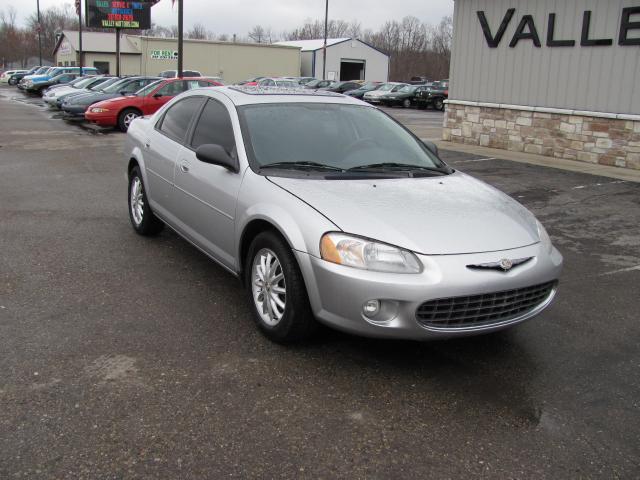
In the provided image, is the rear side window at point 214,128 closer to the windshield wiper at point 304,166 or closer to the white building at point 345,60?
the windshield wiper at point 304,166

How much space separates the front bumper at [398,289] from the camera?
3.32 m

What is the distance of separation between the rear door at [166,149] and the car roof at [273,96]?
0.27 metres

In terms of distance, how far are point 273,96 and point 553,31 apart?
10.1m

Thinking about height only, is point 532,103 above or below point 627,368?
above

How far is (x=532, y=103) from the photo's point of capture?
45.1 ft

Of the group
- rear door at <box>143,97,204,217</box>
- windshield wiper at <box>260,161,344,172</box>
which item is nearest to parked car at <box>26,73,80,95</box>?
rear door at <box>143,97,204,217</box>

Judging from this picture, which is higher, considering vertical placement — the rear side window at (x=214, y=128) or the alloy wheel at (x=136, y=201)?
the rear side window at (x=214, y=128)

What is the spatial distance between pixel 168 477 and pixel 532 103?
1295 centimetres

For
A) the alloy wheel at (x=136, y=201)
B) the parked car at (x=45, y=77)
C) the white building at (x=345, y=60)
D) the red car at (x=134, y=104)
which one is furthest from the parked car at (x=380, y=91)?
the alloy wheel at (x=136, y=201)

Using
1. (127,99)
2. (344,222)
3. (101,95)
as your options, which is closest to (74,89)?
(101,95)

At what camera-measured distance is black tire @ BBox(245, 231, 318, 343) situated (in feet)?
12.0

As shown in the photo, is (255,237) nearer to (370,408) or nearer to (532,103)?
(370,408)

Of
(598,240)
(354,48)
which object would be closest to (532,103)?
(598,240)

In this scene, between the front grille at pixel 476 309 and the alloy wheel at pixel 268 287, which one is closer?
the front grille at pixel 476 309
